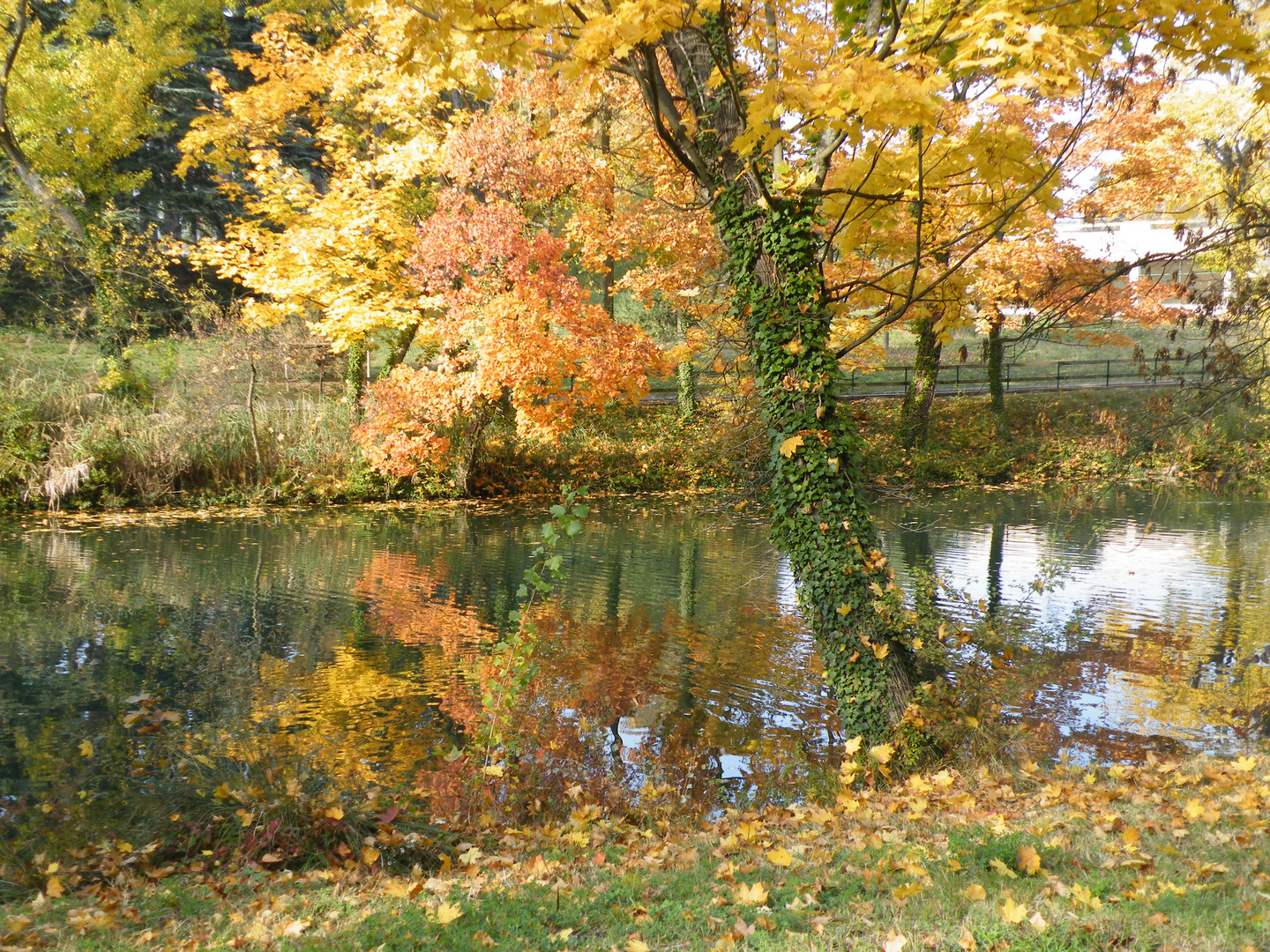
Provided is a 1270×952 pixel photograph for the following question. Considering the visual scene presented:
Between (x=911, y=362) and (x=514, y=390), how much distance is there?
67.9 feet

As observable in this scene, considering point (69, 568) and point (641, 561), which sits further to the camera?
point (641, 561)

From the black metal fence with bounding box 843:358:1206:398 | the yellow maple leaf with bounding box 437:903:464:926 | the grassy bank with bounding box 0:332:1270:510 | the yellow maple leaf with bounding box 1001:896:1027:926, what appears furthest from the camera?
the black metal fence with bounding box 843:358:1206:398

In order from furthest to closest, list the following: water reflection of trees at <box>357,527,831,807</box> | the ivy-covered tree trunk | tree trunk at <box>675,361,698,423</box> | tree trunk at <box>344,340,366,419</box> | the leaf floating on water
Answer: tree trunk at <box>675,361,698,423</box>, tree trunk at <box>344,340,366,419</box>, water reflection of trees at <box>357,527,831,807</box>, the ivy-covered tree trunk, the leaf floating on water

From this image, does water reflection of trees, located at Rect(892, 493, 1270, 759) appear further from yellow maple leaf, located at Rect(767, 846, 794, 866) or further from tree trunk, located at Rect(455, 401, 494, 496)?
tree trunk, located at Rect(455, 401, 494, 496)

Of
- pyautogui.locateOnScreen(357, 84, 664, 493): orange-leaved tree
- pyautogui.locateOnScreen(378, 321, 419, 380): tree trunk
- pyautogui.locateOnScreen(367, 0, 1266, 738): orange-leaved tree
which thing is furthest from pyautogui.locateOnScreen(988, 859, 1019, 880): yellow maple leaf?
pyautogui.locateOnScreen(378, 321, 419, 380): tree trunk

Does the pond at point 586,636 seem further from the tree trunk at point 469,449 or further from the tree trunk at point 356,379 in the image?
the tree trunk at point 356,379

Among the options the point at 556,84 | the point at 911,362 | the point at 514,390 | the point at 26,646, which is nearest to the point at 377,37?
the point at 556,84

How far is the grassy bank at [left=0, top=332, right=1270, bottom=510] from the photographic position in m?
15.2

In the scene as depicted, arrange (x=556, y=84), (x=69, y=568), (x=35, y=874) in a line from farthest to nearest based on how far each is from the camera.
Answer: (x=556, y=84)
(x=69, y=568)
(x=35, y=874)

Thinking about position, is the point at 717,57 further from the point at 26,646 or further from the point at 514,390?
the point at 514,390

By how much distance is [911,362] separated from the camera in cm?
3238

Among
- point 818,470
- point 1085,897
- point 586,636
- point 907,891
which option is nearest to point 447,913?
point 907,891

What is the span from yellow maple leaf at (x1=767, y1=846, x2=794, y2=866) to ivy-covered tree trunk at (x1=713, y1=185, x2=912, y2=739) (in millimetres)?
2126

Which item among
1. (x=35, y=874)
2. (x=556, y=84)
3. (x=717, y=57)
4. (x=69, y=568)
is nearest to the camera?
(x=35, y=874)
